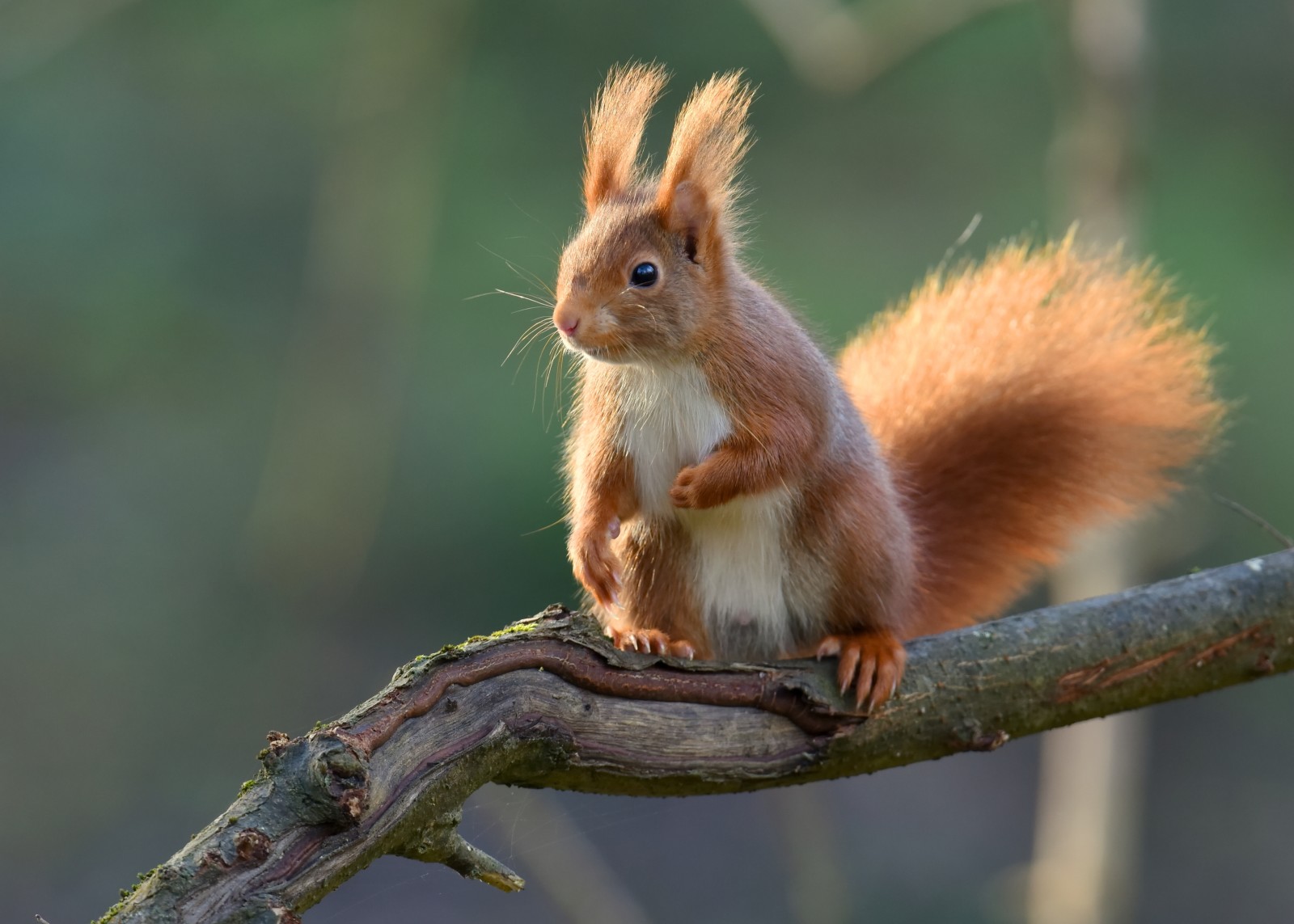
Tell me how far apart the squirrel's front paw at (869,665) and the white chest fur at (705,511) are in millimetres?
145

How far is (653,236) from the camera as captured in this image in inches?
72.2

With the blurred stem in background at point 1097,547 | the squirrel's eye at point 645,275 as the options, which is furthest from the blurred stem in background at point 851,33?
the squirrel's eye at point 645,275

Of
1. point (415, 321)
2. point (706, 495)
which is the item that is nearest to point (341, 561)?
point (415, 321)

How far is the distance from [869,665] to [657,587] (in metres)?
0.35

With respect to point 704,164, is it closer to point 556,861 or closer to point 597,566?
point 597,566

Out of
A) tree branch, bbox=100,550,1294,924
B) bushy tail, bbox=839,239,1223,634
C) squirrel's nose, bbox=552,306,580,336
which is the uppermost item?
bushy tail, bbox=839,239,1223,634

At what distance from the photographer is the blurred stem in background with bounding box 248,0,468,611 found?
379 centimetres

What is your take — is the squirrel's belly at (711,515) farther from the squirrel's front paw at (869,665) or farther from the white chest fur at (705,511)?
the squirrel's front paw at (869,665)

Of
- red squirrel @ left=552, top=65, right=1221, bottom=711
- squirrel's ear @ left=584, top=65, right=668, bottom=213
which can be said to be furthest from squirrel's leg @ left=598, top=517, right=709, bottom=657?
squirrel's ear @ left=584, top=65, right=668, bottom=213

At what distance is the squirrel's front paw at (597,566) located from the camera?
1807 millimetres

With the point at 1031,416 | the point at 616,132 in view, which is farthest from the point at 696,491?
the point at 1031,416

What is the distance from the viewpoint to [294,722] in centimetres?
480

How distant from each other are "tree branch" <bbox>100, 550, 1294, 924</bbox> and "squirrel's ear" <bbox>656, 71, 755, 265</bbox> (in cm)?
62

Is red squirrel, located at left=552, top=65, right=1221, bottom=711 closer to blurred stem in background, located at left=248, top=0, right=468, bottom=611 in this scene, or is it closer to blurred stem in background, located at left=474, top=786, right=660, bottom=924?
blurred stem in background, located at left=474, top=786, right=660, bottom=924
